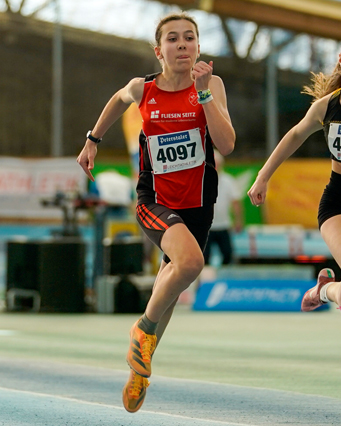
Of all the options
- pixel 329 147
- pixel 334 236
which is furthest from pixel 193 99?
pixel 334 236

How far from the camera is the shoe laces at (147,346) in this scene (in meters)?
4.15

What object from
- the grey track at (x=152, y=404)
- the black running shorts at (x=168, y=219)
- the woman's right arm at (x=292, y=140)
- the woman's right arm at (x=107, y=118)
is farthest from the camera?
the woman's right arm at (x=107, y=118)

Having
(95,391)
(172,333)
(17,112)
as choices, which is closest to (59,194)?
(172,333)

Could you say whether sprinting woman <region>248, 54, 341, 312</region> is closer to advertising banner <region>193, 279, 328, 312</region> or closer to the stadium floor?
the stadium floor

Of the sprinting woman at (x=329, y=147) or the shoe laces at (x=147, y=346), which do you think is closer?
the shoe laces at (x=147, y=346)

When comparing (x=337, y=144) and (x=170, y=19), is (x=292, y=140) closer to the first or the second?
(x=337, y=144)

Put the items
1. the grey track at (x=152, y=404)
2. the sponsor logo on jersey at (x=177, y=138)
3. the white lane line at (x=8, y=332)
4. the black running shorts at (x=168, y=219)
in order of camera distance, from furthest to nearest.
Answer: the white lane line at (x=8, y=332), the sponsor logo on jersey at (x=177, y=138), the black running shorts at (x=168, y=219), the grey track at (x=152, y=404)

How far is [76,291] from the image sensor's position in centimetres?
1183

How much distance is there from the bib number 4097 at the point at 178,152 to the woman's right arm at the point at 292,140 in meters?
0.44

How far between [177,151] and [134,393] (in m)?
1.29

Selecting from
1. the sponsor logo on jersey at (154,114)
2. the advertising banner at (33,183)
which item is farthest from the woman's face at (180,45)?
the advertising banner at (33,183)

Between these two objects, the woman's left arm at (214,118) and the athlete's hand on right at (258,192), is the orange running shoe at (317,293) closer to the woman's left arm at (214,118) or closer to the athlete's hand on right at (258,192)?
the athlete's hand on right at (258,192)

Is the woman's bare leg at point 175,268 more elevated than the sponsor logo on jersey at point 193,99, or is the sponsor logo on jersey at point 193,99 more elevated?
the sponsor logo on jersey at point 193,99

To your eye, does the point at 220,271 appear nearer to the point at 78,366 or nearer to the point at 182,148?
the point at 78,366
